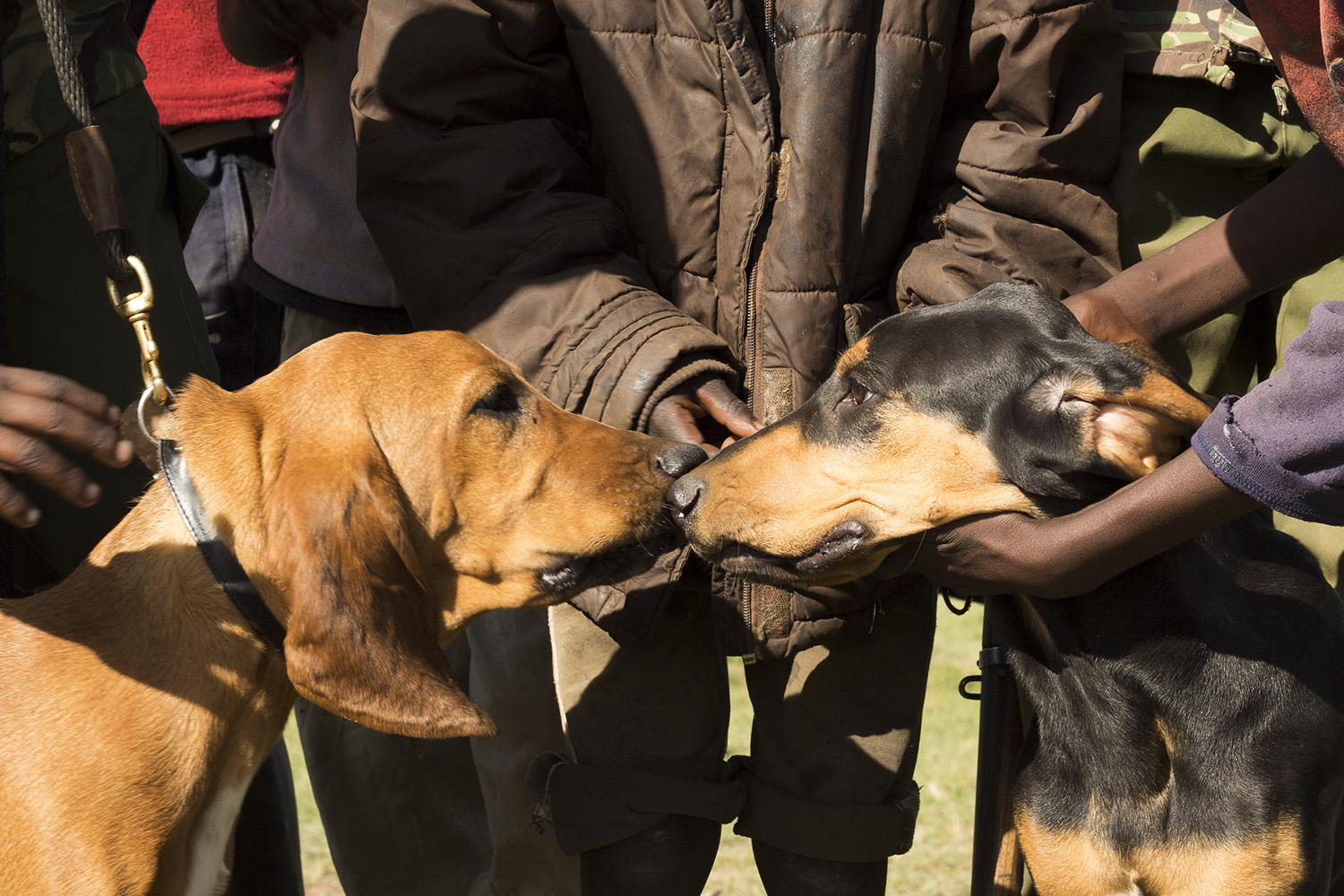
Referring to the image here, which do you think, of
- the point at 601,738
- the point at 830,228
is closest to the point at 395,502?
the point at 601,738

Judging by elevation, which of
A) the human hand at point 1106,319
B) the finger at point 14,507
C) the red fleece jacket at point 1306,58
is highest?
the red fleece jacket at point 1306,58

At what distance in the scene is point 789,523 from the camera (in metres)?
2.68

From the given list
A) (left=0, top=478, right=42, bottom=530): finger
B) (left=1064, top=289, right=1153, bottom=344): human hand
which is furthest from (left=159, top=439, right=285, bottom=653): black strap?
(left=1064, top=289, right=1153, bottom=344): human hand

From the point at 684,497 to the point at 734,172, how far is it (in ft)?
2.90

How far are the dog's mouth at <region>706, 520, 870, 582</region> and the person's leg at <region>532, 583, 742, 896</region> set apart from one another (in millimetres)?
363

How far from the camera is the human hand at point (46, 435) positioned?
2158 mm

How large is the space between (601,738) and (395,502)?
1.06 m

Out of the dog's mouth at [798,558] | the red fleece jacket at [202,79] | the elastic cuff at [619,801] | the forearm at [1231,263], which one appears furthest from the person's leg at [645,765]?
the red fleece jacket at [202,79]

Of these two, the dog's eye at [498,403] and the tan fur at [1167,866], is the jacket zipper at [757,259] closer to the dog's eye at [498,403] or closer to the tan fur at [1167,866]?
the dog's eye at [498,403]

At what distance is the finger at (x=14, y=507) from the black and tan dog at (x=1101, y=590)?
4.32ft

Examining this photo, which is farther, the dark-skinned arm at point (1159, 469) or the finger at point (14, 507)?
the dark-skinned arm at point (1159, 469)

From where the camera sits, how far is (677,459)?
8.96 feet

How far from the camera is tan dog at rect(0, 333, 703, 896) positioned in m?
2.22

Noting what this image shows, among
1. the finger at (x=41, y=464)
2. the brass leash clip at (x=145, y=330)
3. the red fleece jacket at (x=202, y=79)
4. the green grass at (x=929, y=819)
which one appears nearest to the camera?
the finger at (x=41, y=464)
